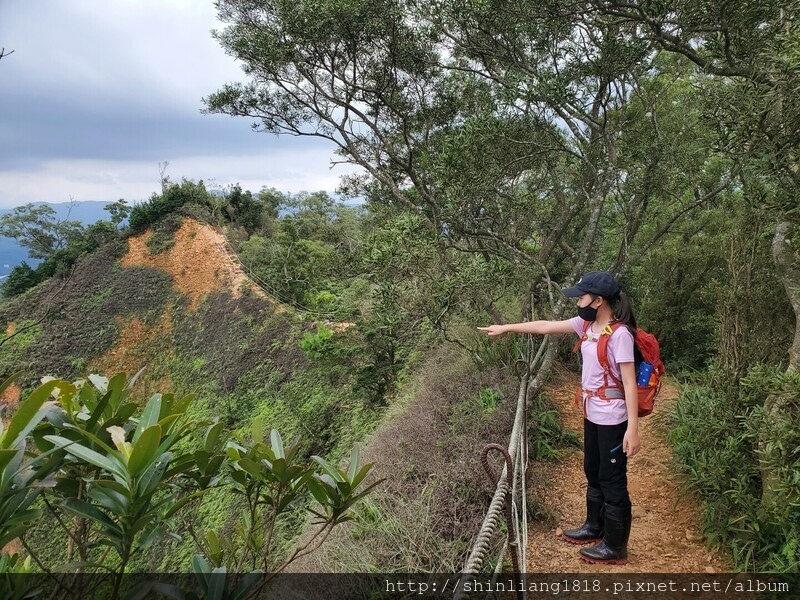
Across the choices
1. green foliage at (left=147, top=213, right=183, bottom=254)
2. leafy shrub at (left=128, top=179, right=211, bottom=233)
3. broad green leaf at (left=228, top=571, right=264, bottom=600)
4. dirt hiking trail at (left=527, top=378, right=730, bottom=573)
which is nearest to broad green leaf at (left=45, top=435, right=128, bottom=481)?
broad green leaf at (left=228, top=571, right=264, bottom=600)

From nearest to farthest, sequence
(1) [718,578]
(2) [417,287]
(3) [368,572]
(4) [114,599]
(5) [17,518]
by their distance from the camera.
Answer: (5) [17,518] → (4) [114,599] → (1) [718,578] → (3) [368,572] → (2) [417,287]

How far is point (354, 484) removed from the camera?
191 centimetres

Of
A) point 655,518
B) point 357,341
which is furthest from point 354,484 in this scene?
point 357,341

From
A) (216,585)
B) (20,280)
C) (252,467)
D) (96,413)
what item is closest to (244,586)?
(216,585)

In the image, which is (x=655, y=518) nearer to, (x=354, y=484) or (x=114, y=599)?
(x=354, y=484)

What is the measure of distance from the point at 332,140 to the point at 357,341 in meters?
3.70

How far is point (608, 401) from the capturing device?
2.65 m

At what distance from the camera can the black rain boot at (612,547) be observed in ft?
9.14

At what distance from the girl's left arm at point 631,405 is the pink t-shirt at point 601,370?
5 cm

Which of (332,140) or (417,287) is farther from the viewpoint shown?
(332,140)

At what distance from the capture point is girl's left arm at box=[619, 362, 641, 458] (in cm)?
246

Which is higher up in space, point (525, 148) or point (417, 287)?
point (525, 148)

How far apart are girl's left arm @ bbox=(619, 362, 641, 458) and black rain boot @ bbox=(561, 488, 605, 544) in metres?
0.66

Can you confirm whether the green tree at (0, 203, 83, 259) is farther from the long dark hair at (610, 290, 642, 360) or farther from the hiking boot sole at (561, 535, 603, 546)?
the long dark hair at (610, 290, 642, 360)
